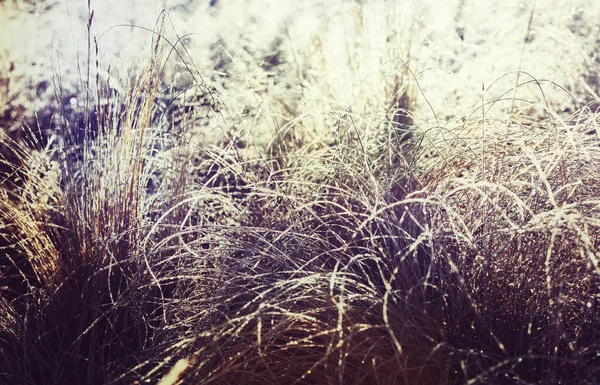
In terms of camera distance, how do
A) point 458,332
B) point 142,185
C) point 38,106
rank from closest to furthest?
1. point 458,332
2. point 142,185
3. point 38,106

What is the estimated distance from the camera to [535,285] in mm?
1158

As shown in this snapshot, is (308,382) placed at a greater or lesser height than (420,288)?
lesser

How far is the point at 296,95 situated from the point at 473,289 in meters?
1.60

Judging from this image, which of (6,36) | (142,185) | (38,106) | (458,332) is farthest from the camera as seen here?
(6,36)

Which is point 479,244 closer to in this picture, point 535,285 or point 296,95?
point 535,285

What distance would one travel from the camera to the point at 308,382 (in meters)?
1.20

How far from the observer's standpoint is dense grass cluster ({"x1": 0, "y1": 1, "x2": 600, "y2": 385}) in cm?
108

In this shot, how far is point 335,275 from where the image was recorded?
3.75 ft

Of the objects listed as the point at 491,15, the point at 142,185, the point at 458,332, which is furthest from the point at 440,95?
the point at 458,332

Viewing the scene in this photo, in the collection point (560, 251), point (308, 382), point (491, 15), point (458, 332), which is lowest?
point (308, 382)

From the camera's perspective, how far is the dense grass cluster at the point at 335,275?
1.08 metres

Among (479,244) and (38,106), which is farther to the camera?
(38,106)

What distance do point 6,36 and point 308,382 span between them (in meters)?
2.09

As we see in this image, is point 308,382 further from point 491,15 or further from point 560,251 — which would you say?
point 491,15
